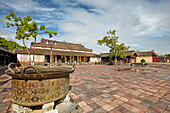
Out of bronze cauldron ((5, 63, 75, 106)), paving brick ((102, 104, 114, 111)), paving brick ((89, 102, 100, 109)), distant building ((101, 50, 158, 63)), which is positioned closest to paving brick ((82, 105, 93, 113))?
paving brick ((89, 102, 100, 109))

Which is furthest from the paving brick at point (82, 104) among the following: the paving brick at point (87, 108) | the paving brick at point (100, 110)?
the paving brick at point (100, 110)

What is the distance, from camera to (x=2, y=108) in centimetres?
209

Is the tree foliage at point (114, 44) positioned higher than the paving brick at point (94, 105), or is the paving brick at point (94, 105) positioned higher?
the tree foliage at point (114, 44)

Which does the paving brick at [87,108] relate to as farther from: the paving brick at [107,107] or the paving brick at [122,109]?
the paving brick at [122,109]

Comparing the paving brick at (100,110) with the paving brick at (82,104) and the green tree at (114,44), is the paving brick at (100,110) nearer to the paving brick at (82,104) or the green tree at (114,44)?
the paving brick at (82,104)

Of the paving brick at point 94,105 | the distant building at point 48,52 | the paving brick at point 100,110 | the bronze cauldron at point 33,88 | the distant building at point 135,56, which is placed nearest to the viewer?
the bronze cauldron at point 33,88

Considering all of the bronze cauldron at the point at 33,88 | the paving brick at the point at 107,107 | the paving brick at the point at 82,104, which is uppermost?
the bronze cauldron at the point at 33,88

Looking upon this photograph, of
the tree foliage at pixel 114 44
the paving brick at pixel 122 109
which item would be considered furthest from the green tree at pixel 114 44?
the paving brick at pixel 122 109

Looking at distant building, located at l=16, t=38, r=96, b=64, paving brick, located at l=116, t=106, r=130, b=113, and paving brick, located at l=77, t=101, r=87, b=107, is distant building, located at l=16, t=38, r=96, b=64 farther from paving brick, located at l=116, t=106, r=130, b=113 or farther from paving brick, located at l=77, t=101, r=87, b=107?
paving brick, located at l=116, t=106, r=130, b=113

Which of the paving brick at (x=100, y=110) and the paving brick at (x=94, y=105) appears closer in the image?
the paving brick at (x=100, y=110)

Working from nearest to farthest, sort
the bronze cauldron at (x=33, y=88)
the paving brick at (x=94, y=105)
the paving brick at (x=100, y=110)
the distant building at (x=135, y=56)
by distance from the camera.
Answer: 1. the bronze cauldron at (x=33, y=88)
2. the paving brick at (x=100, y=110)
3. the paving brick at (x=94, y=105)
4. the distant building at (x=135, y=56)

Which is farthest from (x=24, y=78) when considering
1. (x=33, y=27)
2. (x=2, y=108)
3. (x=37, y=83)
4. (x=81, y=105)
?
(x=33, y=27)

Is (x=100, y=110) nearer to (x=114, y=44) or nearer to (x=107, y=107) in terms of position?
(x=107, y=107)

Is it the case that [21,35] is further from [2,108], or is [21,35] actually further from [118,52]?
[118,52]
